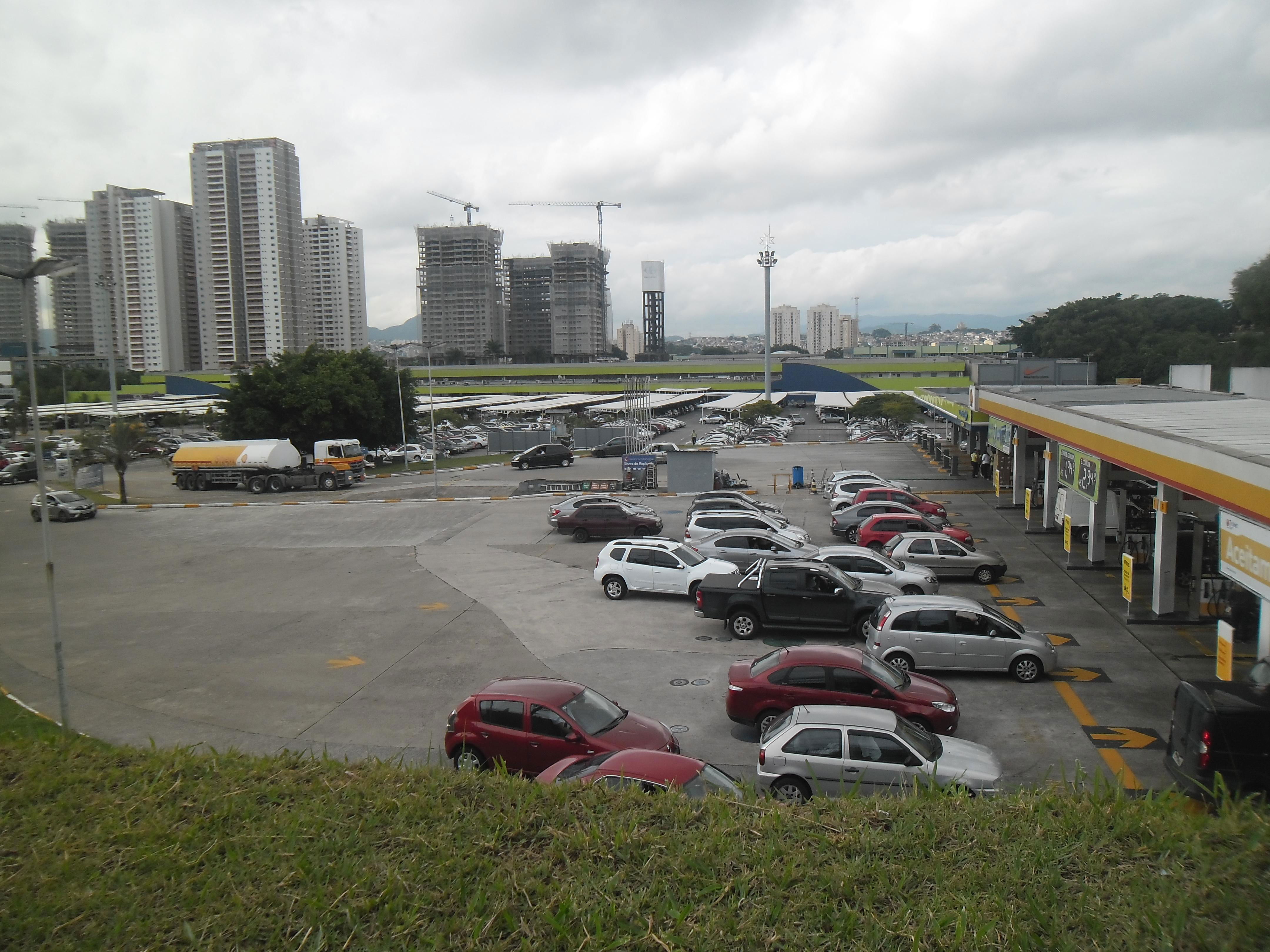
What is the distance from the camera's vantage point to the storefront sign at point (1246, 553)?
392 inches

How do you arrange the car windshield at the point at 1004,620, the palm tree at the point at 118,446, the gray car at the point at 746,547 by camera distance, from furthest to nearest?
the palm tree at the point at 118,446 → the gray car at the point at 746,547 → the car windshield at the point at 1004,620

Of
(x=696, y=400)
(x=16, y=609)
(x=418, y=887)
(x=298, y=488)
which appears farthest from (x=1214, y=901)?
(x=696, y=400)

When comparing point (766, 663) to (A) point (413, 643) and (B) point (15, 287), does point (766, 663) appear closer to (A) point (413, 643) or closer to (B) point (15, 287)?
(A) point (413, 643)

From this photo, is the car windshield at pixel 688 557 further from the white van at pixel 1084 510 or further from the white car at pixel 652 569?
the white van at pixel 1084 510

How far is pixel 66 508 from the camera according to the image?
108 feet

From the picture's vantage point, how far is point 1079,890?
3.78m

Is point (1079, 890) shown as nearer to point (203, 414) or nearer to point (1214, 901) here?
point (1214, 901)

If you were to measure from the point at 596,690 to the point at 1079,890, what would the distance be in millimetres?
9809

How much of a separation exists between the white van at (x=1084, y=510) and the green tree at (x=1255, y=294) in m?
6.26

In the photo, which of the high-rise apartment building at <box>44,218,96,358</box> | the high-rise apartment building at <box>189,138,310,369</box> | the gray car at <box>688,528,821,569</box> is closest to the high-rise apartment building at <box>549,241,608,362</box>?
the high-rise apartment building at <box>189,138,310,369</box>

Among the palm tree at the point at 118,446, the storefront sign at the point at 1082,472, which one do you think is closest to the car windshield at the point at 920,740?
the storefront sign at the point at 1082,472

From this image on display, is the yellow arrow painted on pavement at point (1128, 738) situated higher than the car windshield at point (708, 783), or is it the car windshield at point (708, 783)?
the car windshield at point (708, 783)

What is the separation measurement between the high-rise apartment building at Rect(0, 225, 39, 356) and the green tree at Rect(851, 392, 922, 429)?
61.0 m

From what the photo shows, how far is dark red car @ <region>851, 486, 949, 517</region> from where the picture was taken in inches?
1056
